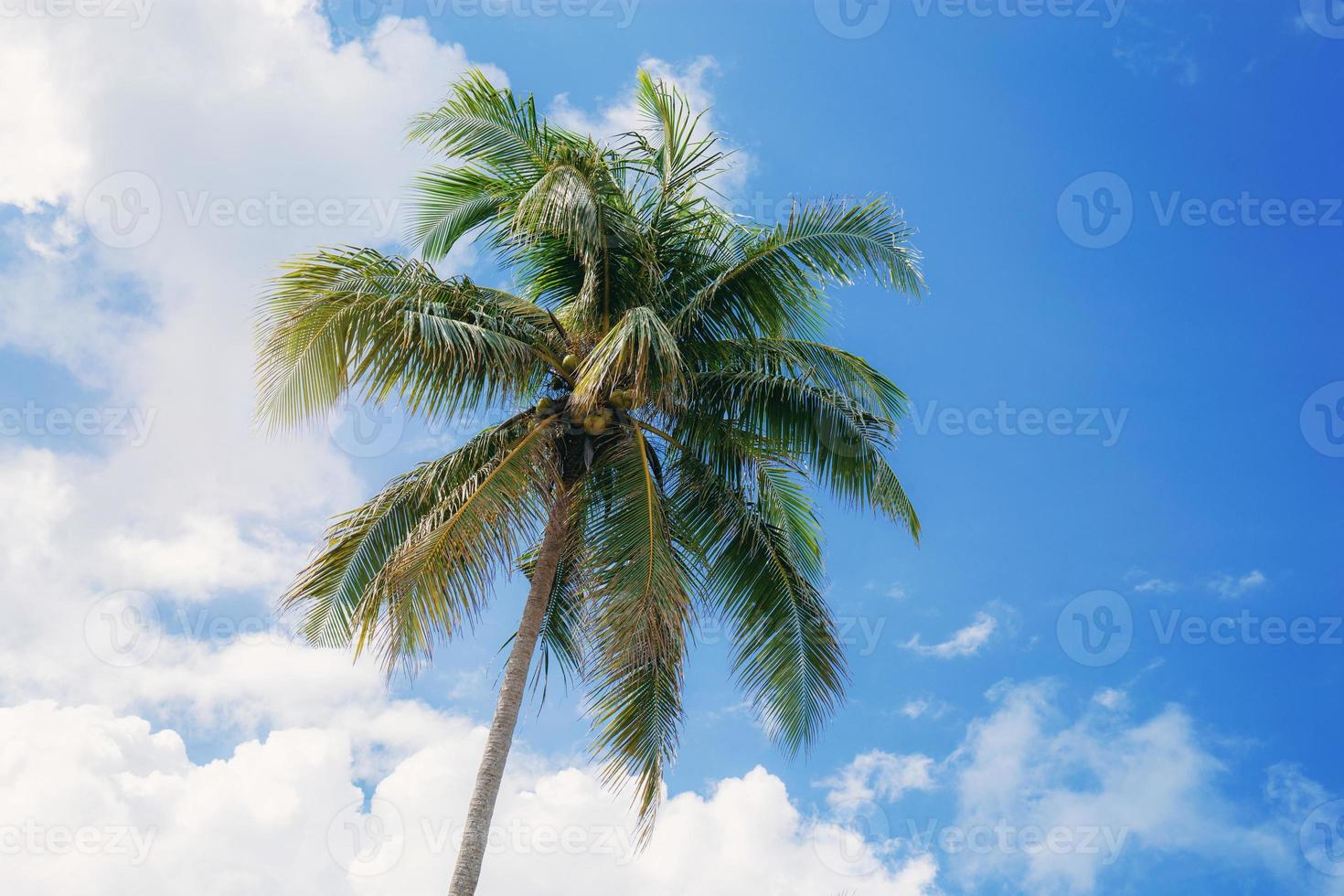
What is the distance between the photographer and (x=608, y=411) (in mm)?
11812

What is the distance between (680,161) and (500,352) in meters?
3.16

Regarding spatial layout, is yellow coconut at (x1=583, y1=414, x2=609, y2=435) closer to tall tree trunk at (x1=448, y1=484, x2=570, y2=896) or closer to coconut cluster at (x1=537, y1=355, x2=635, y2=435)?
coconut cluster at (x1=537, y1=355, x2=635, y2=435)

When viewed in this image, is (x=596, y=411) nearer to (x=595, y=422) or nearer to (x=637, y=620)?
(x=595, y=422)

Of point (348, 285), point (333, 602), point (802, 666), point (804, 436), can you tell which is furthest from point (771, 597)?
point (348, 285)

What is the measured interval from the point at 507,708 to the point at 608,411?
3056 millimetres

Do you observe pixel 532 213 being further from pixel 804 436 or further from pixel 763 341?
pixel 804 436

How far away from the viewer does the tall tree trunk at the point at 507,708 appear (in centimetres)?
1039

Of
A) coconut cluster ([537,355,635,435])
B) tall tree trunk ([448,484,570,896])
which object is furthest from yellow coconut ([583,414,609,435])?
tall tree trunk ([448,484,570,896])

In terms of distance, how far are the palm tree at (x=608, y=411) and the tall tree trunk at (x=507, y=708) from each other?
0.03 meters

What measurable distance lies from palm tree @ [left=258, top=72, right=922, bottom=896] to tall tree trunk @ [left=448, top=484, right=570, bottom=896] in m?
0.03

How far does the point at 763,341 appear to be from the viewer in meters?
12.5

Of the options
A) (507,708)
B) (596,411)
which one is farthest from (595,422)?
(507,708)

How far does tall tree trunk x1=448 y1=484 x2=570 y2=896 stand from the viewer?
10391 millimetres

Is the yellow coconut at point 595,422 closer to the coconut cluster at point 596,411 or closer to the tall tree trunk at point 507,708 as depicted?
the coconut cluster at point 596,411
